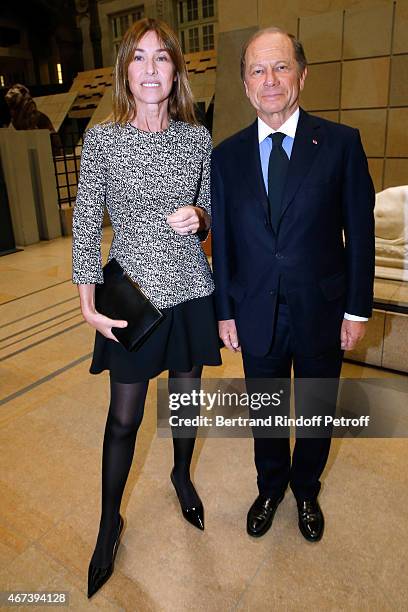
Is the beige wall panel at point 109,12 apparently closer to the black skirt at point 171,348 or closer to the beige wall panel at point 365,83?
the beige wall panel at point 365,83

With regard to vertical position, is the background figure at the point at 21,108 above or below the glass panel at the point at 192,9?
below

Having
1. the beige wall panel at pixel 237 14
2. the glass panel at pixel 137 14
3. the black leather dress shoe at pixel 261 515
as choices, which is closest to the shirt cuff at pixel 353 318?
the black leather dress shoe at pixel 261 515

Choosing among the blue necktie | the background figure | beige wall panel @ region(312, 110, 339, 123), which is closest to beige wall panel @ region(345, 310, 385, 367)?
the blue necktie

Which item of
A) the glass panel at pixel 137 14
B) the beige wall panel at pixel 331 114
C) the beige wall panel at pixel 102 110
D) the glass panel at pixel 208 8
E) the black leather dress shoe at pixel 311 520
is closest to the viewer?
the black leather dress shoe at pixel 311 520

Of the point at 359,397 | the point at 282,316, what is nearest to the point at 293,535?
the point at 282,316

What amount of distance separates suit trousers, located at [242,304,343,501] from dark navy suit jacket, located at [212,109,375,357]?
0.05 metres

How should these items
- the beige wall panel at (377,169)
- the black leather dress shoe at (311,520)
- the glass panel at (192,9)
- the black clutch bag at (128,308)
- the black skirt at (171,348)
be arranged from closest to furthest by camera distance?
the black clutch bag at (128,308), the black skirt at (171,348), the black leather dress shoe at (311,520), the beige wall panel at (377,169), the glass panel at (192,9)

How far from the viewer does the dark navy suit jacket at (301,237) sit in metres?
1.33

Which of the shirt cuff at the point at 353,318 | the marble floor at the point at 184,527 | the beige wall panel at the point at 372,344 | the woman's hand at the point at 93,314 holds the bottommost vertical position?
the marble floor at the point at 184,527

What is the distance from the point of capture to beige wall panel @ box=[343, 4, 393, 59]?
5.52 metres

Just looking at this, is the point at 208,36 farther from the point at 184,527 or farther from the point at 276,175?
the point at 184,527

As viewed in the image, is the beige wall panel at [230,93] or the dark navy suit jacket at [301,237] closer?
the dark navy suit jacket at [301,237]

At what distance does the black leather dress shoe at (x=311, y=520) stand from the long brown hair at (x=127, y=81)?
1.45 metres

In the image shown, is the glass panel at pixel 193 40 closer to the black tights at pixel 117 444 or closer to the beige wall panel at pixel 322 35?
the beige wall panel at pixel 322 35
